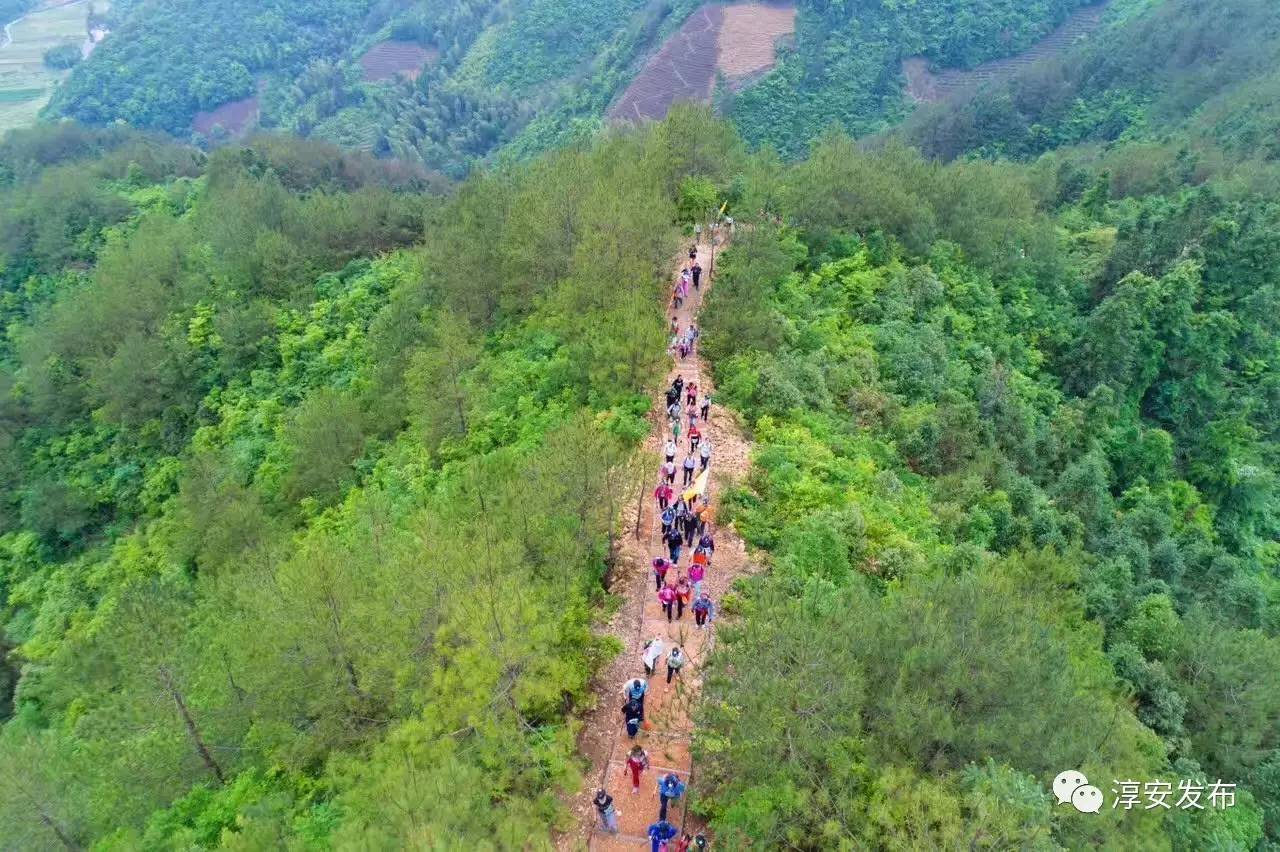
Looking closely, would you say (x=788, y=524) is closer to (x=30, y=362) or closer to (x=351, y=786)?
(x=351, y=786)

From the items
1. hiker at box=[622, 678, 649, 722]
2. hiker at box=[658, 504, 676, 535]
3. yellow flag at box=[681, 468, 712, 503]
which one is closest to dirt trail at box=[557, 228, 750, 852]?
hiker at box=[622, 678, 649, 722]

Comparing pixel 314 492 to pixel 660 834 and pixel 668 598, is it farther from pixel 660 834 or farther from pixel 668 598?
pixel 660 834

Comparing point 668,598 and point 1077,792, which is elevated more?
point 668,598

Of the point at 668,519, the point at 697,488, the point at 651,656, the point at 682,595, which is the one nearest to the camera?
the point at 651,656

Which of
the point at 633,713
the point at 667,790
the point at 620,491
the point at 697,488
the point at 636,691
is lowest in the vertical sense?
the point at 633,713

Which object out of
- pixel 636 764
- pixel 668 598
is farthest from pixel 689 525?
pixel 636 764

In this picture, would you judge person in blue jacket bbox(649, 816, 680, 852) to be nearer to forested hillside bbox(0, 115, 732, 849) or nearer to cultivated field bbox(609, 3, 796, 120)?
forested hillside bbox(0, 115, 732, 849)

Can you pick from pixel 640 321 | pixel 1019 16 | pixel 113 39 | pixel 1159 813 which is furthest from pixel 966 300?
pixel 113 39
